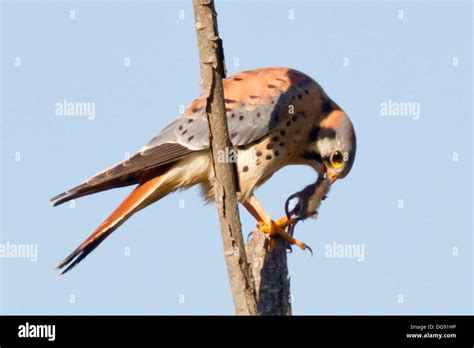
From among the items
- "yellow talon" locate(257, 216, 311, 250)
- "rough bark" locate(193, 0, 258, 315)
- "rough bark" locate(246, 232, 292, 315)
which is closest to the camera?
"rough bark" locate(193, 0, 258, 315)

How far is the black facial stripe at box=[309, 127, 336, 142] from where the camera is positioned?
7.25 m

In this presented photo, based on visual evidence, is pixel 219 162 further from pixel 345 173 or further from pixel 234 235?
pixel 345 173

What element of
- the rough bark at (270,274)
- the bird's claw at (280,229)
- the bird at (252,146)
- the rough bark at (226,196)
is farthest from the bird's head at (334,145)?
the rough bark at (226,196)

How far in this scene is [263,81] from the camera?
731cm

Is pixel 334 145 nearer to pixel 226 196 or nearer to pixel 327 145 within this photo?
pixel 327 145

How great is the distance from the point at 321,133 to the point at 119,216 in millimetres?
1706

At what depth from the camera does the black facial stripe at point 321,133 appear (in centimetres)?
725

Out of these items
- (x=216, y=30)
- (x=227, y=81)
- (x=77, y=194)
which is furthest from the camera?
(x=227, y=81)

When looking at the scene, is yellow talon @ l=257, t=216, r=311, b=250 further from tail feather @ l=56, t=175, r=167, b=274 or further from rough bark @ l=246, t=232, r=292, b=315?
tail feather @ l=56, t=175, r=167, b=274

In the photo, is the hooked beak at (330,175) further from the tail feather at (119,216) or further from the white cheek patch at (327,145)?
the tail feather at (119,216)

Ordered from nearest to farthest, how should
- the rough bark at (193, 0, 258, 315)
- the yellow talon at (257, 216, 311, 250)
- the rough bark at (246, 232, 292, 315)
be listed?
the rough bark at (193, 0, 258, 315) < the rough bark at (246, 232, 292, 315) < the yellow talon at (257, 216, 311, 250)

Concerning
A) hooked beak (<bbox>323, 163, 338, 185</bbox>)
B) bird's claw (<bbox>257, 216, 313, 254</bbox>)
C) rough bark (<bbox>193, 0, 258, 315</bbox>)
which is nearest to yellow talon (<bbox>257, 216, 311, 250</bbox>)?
bird's claw (<bbox>257, 216, 313, 254</bbox>)
